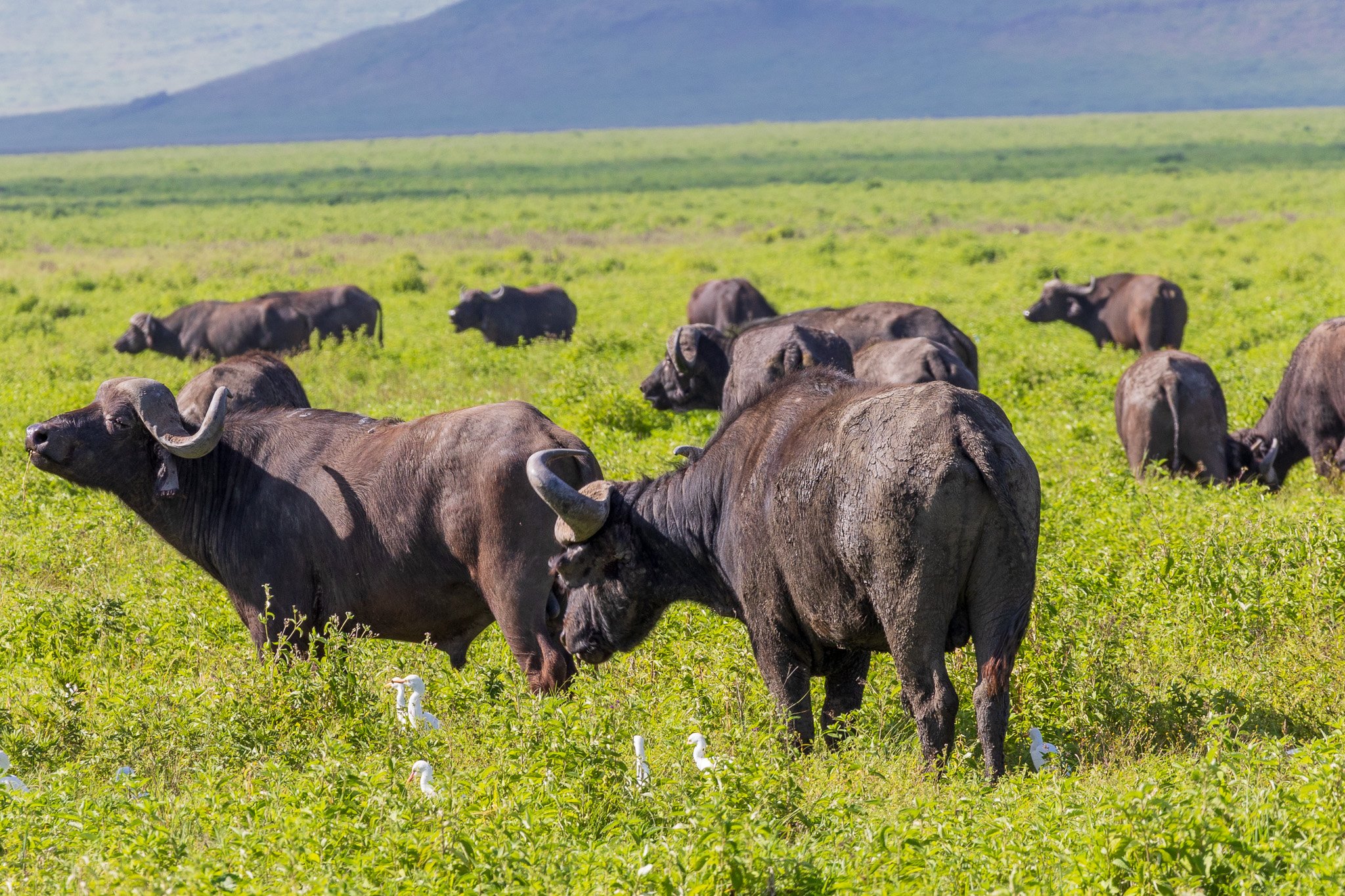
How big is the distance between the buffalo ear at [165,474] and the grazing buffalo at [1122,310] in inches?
531

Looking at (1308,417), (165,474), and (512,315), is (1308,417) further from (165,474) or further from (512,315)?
(512,315)

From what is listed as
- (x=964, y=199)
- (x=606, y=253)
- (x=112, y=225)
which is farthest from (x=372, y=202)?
(x=606, y=253)

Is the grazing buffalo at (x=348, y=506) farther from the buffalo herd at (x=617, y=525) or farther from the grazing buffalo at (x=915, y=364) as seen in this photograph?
the grazing buffalo at (x=915, y=364)

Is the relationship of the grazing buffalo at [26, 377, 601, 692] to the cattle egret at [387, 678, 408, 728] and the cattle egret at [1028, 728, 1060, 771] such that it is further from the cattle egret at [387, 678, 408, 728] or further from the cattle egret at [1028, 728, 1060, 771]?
the cattle egret at [1028, 728, 1060, 771]

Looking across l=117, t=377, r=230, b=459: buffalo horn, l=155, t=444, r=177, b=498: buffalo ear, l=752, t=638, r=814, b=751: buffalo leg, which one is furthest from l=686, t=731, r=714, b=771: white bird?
l=155, t=444, r=177, b=498: buffalo ear

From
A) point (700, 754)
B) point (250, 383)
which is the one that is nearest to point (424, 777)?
point (700, 754)

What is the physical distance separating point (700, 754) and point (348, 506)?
9.24 feet

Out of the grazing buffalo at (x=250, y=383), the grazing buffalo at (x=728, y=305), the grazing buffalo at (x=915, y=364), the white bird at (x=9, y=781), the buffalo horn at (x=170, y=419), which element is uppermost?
the buffalo horn at (x=170, y=419)

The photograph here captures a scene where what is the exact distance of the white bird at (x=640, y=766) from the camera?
5.13 metres

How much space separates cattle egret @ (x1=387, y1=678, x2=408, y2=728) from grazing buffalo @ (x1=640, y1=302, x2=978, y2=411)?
7.53m

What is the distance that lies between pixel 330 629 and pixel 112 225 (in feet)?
167

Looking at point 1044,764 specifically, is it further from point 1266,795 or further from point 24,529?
point 24,529

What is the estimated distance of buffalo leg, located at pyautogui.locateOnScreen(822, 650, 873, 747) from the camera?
21.2ft

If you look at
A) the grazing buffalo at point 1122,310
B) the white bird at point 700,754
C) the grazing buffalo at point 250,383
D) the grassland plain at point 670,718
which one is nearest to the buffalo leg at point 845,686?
the grassland plain at point 670,718
